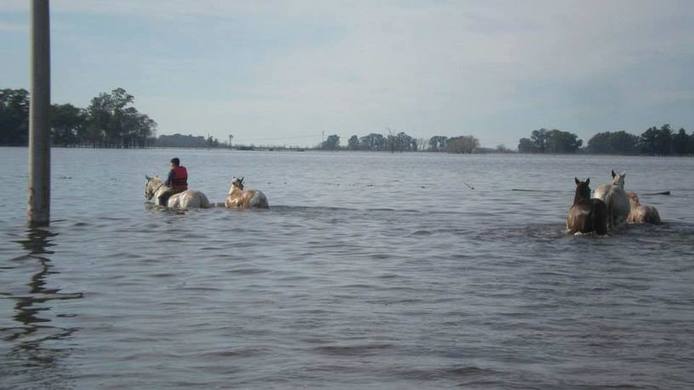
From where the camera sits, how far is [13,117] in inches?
7057

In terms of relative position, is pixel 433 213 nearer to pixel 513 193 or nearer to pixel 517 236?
pixel 517 236

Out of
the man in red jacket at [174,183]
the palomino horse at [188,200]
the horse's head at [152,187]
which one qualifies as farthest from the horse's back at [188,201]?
the horse's head at [152,187]

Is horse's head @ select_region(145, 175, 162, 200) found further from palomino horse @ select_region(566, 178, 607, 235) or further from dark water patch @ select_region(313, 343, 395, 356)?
dark water patch @ select_region(313, 343, 395, 356)

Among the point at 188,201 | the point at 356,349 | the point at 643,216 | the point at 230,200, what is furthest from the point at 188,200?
the point at 356,349

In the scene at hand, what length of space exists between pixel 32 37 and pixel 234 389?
12.2 metres

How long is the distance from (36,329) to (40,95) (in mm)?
9318

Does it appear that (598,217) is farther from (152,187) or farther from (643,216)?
(152,187)

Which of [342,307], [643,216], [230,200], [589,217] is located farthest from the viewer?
[230,200]

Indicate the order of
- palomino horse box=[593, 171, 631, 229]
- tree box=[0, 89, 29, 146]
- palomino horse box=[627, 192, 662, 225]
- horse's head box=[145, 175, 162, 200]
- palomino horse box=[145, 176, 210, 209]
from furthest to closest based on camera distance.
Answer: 1. tree box=[0, 89, 29, 146]
2. horse's head box=[145, 175, 162, 200]
3. palomino horse box=[145, 176, 210, 209]
4. palomino horse box=[627, 192, 662, 225]
5. palomino horse box=[593, 171, 631, 229]

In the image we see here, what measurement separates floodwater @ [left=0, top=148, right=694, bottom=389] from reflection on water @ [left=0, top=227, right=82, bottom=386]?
0.09ft

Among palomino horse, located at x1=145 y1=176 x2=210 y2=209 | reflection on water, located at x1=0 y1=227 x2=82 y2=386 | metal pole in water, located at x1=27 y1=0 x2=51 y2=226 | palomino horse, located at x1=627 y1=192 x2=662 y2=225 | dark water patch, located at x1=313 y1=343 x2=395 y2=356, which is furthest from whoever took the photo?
palomino horse, located at x1=145 y1=176 x2=210 y2=209

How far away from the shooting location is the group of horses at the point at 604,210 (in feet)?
60.2

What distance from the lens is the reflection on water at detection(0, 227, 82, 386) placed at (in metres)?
7.30

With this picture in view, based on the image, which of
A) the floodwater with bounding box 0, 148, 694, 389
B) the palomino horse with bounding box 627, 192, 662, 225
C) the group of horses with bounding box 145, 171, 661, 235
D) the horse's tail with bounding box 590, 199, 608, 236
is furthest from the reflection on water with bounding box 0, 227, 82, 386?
the palomino horse with bounding box 627, 192, 662, 225
